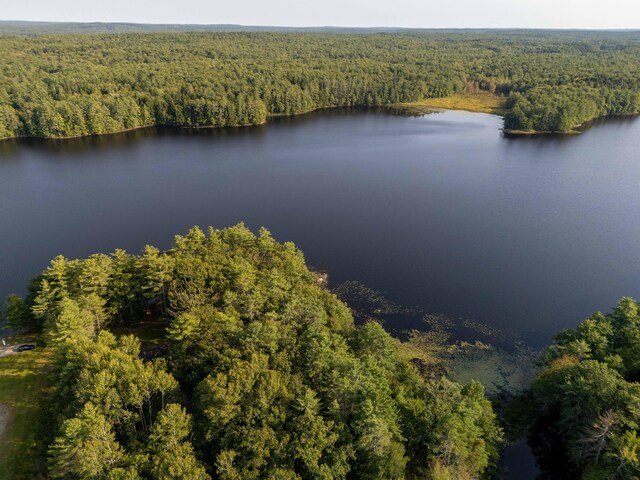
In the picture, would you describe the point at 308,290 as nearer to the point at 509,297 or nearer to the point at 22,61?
the point at 509,297

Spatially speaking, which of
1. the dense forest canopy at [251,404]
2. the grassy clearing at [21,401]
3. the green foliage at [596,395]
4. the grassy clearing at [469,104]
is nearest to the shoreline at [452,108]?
the grassy clearing at [469,104]

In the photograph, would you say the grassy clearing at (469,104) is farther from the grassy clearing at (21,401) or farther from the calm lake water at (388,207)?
the grassy clearing at (21,401)

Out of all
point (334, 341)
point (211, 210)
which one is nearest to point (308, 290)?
point (334, 341)

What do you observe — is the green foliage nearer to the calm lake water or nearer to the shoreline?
the calm lake water

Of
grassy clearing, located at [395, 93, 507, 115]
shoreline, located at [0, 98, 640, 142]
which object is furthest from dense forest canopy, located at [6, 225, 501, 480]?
grassy clearing, located at [395, 93, 507, 115]

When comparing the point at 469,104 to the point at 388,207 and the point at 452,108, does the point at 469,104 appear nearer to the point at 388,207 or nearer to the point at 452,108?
the point at 452,108

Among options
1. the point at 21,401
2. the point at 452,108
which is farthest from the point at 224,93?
the point at 21,401

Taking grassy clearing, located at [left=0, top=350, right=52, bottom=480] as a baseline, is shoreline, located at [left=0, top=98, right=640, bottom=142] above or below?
above
